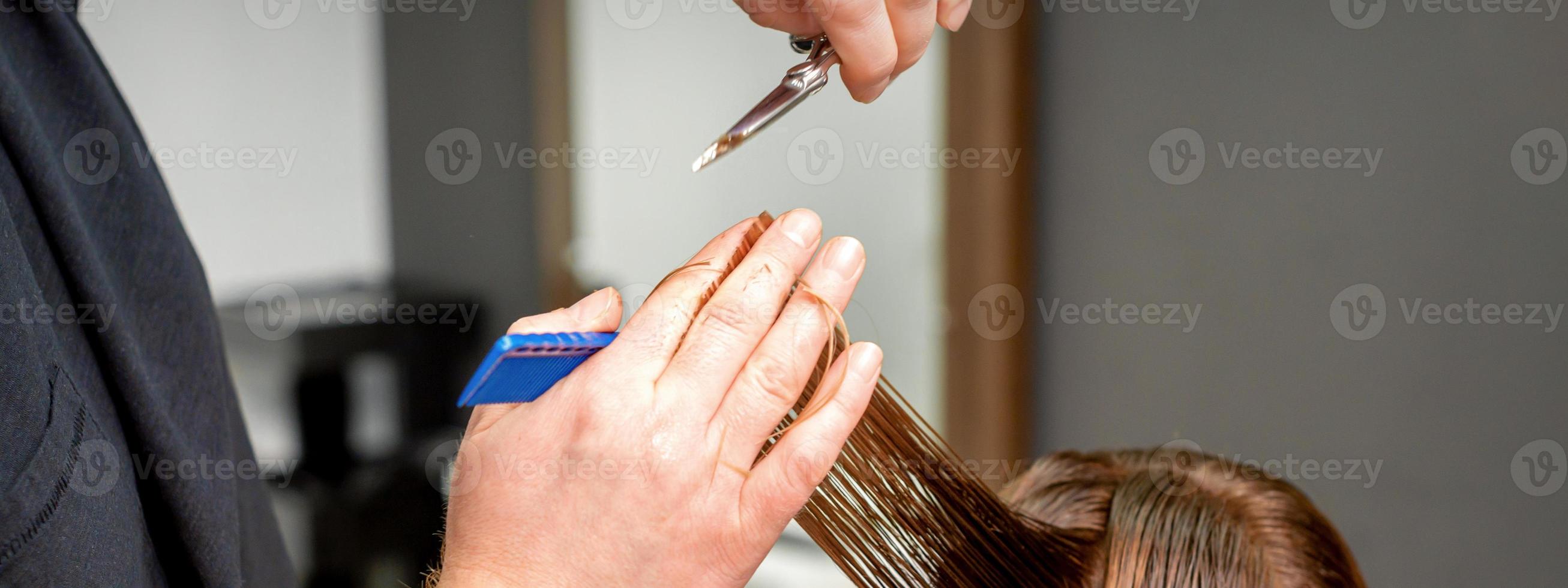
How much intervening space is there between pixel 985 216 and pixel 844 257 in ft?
3.59

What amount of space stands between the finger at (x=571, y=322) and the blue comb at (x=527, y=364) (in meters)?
0.01

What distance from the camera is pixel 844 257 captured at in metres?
0.60

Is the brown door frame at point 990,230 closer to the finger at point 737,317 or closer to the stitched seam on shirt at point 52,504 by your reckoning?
the finger at point 737,317

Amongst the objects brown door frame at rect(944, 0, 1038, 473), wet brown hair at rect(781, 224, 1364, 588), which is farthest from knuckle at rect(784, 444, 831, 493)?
brown door frame at rect(944, 0, 1038, 473)

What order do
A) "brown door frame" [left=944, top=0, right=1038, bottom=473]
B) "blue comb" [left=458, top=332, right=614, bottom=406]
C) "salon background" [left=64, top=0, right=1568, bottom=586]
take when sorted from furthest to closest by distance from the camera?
"brown door frame" [left=944, top=0, right=1038, bottom=473] → "salon background" [left=64, top=0, right=1568, bottom=586] → "blue comb" [left=458, top=332, right=614, bottom=406]

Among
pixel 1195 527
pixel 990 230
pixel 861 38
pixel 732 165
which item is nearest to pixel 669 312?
pixel 861 38

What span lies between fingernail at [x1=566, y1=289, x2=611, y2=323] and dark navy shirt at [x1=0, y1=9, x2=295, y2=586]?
308 millimetres

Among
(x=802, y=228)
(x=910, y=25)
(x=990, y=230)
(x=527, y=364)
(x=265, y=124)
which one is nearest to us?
(x=527, y=364)

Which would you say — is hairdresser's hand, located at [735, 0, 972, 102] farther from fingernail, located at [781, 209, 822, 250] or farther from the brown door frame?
A: the brown door frame

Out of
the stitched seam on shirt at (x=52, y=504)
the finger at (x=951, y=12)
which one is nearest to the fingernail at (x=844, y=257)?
the finger at (x=951, y=12)

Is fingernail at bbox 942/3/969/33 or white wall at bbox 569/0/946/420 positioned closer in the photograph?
fingernail at bbox 942/3/969/33

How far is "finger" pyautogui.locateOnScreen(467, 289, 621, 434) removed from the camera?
1.84 ft

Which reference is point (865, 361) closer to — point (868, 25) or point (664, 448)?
point (664, 448)

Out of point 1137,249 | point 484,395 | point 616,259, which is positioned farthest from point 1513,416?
point 616,259
